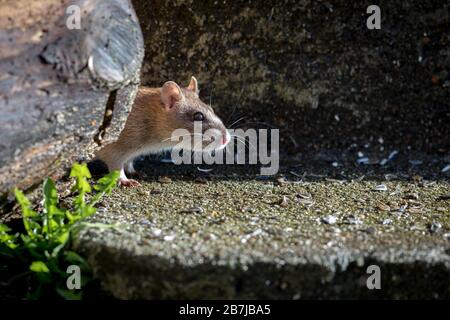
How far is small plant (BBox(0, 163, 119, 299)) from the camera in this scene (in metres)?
3.75

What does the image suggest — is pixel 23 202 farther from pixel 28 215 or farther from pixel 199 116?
pixel 199 116

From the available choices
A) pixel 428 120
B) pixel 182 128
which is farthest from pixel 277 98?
pixel 428 120

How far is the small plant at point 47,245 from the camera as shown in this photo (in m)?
3.75

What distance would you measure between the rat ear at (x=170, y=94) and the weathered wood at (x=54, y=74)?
5.13 ft

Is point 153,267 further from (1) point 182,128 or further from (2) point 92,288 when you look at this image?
→ (1) point 182,128

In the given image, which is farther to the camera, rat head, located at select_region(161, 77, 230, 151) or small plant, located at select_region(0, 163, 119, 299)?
rat head, located at select_region(161, 77, 230, 151)

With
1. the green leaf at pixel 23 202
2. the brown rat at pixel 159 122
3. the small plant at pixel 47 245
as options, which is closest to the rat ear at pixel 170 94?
the brown rat at pixel 159 122

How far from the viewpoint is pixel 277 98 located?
6.08m

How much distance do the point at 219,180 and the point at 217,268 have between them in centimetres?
198

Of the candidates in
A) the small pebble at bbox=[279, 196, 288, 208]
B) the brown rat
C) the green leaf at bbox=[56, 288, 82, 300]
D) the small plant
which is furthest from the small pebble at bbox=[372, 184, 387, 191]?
the green leaf at bbox=[56, 288, 82, 300]

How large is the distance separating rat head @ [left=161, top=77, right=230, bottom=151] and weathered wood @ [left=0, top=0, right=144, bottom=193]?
67.0 inches

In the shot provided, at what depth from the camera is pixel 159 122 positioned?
5.84 metres

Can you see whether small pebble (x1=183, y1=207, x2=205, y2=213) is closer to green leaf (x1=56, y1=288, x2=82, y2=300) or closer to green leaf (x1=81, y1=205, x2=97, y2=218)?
green leaf (x1=81, y1=205, x2=97, y2=218)

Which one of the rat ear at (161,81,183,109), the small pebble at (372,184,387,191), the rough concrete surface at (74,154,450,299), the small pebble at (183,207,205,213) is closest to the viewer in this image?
the rough concrete surface at (74,154,450,299)
